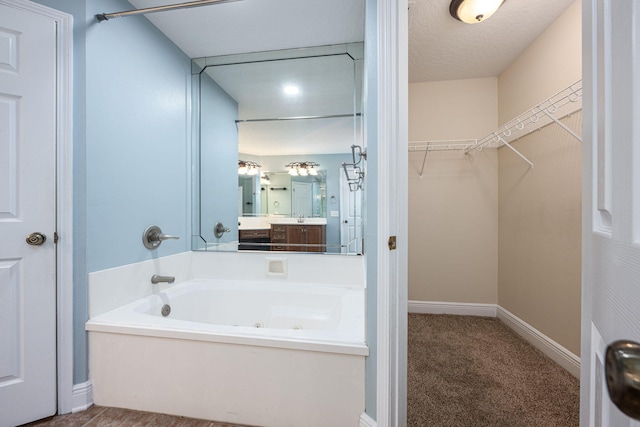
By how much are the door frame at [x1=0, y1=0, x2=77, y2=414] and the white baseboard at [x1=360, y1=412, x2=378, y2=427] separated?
1.52 m

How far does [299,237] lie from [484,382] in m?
1.60

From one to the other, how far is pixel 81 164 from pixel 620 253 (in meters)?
2.02

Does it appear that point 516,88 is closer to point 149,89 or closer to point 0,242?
point 149,89

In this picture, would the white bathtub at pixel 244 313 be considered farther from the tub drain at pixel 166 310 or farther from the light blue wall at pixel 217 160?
the light blue wall at pixel 217 160

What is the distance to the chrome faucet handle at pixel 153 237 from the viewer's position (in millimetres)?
1765

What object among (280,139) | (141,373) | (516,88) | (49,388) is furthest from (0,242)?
(516,88)

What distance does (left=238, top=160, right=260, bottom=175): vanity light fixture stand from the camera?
2326 millimetres

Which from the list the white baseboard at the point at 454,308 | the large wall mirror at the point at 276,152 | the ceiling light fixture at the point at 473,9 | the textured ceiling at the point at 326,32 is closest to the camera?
the ceiling light fixture at the point at 473,9

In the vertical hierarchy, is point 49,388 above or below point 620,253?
below

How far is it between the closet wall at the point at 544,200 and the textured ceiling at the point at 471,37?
12cm

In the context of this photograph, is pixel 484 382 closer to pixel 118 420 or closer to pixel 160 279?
pixel 118 420

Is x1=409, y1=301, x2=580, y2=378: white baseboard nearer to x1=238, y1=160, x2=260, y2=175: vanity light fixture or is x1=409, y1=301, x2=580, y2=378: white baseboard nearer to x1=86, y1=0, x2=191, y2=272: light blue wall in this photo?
x1=238, y1=160, x2=260, y2=175: vanity light fixture

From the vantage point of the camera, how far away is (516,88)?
7.40 ft

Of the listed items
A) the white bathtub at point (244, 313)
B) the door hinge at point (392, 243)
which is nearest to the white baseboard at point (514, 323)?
the white bathtub at point (244, 313)
